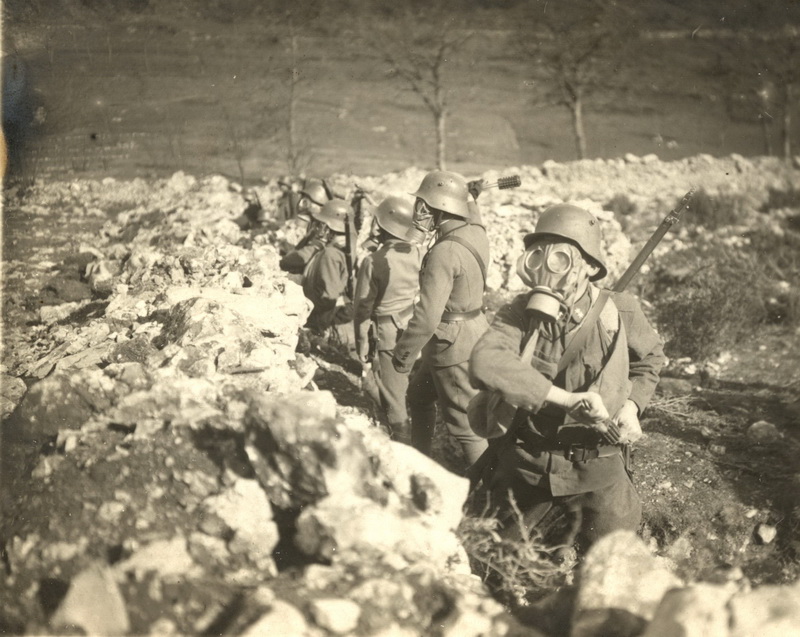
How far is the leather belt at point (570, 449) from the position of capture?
313 centimetres

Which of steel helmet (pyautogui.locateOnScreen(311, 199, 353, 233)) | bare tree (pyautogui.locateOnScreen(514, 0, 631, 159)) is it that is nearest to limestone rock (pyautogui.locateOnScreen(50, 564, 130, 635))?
steel helmet (pyautogui.locateOnScreen(311, 199, 353, 233))

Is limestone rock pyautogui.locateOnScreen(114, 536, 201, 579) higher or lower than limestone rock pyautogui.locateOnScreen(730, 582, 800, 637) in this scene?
lower

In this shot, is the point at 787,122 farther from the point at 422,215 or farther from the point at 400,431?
the point at 400,431

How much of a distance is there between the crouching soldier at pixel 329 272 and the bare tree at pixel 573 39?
1308cm

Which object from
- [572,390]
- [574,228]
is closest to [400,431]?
[572,390]

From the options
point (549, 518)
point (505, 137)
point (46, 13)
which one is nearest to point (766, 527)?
point (549, 518)

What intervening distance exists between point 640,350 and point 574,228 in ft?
2.29

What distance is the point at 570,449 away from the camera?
3.14 meters

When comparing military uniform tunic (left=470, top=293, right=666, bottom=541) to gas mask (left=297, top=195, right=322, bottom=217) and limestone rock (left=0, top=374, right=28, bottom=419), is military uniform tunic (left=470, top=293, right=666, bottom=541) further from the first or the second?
gas mask (left=297, top=195, right=322, bottom=217)

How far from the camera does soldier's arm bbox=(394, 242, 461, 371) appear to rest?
4180mm

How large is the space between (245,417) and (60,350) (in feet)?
8.84

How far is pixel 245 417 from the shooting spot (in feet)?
8.57

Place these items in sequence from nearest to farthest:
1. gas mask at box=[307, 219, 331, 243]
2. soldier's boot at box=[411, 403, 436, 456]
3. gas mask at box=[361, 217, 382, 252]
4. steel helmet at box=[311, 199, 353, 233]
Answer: soldier's boot at box=[411, 403, 436, 456], gas mask at box=[361, 217, 382, 252], steel helmet at box=[311, 199, 353, 233], gas mask at box=[307, 219, 331, 243]

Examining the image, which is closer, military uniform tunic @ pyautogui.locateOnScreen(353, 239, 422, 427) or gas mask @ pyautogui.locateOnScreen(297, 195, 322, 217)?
military uniform tunic @ pyautogui.locateOnScreen(353, 239, 422, 427)
